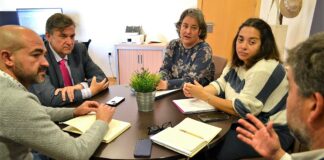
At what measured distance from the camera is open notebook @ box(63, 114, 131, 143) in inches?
46.6

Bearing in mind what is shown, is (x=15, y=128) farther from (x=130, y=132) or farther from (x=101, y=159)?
(x=130, y=132)

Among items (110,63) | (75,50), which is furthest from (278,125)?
(110,63)

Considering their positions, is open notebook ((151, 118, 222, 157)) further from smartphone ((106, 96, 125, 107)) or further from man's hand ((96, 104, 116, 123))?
smartphone ((106, 96, 125, 107))

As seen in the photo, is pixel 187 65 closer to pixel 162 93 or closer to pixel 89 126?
pixel 162 93

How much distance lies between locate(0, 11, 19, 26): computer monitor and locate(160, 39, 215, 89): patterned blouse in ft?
10.2

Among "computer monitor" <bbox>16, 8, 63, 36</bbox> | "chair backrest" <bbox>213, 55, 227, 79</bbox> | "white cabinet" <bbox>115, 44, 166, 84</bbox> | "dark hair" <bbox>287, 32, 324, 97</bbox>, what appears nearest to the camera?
"dark hair" <bbox>287, 32, 324, 97</bbox>

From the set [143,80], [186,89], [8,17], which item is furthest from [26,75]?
[8,17]

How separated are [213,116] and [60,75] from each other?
112 centimetres

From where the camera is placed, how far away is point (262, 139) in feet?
3.51

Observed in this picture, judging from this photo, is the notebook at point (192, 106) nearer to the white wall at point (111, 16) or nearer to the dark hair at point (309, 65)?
the dark hair at point (309, 65)

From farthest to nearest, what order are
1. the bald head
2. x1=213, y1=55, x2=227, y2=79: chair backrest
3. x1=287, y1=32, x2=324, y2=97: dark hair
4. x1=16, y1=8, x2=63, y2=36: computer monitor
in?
1. x1=16, y1=8, x2=63, y2=36: computer monitor
2. x1=213, y1=55, x2=227, y2=79: chair backrest
3. the bald head
4. x1=287, y1=32, x2=324, y2=97: dark hair

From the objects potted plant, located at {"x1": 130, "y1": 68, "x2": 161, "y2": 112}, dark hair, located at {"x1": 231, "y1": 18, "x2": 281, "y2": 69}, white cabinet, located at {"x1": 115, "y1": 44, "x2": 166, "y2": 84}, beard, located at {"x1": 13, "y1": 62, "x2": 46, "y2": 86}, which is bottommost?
white cabinet, located at {"x1": 115, "y1": 44, "x2": 166, "y2": 84}

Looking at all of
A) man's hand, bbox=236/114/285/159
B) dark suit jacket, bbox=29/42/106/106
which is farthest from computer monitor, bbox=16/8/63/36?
man's hand, bbox=236/114/285/159

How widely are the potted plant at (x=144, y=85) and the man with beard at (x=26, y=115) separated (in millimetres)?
301
